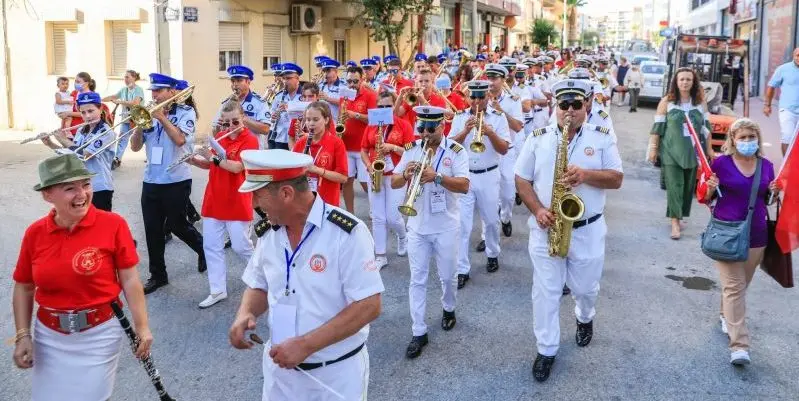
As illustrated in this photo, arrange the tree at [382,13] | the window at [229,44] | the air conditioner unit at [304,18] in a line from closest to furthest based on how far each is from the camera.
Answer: the window at [229,44] → the air conditioner unit at [304,18] → the tree at [382,13]

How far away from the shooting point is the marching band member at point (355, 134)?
8.79 meters

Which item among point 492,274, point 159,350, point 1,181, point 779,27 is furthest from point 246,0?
point 779,27

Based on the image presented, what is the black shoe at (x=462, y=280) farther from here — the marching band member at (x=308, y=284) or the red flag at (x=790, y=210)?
the marching band member at (x=308, y=284)

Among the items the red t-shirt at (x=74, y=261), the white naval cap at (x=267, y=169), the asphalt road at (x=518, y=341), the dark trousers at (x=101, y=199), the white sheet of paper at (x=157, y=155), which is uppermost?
the white naval cap at (x=267, y=169)

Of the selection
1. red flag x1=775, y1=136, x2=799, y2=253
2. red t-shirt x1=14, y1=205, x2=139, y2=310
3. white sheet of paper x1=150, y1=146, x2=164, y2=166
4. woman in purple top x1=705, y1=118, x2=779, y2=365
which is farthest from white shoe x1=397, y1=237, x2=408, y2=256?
red t-shirt x1=14, y1=205, x2=139, y2=310

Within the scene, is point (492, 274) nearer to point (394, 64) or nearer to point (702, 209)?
point (702, 209)

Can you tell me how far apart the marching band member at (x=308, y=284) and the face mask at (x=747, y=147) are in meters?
3.32

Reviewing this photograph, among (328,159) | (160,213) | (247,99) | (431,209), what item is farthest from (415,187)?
(247,99)

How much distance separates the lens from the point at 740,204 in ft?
17.4

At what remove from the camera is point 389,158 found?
7891 millimetres

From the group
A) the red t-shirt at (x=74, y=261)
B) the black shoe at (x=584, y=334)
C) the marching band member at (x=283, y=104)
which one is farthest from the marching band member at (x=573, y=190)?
the marching band member at (x=283, y=104)

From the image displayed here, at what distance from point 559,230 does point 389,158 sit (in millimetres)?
3129

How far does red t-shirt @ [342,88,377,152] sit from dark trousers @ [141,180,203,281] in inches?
106

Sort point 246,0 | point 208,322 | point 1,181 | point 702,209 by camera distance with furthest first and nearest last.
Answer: point 246,0 → point 1,181 → point 702,209 → point 208,322
